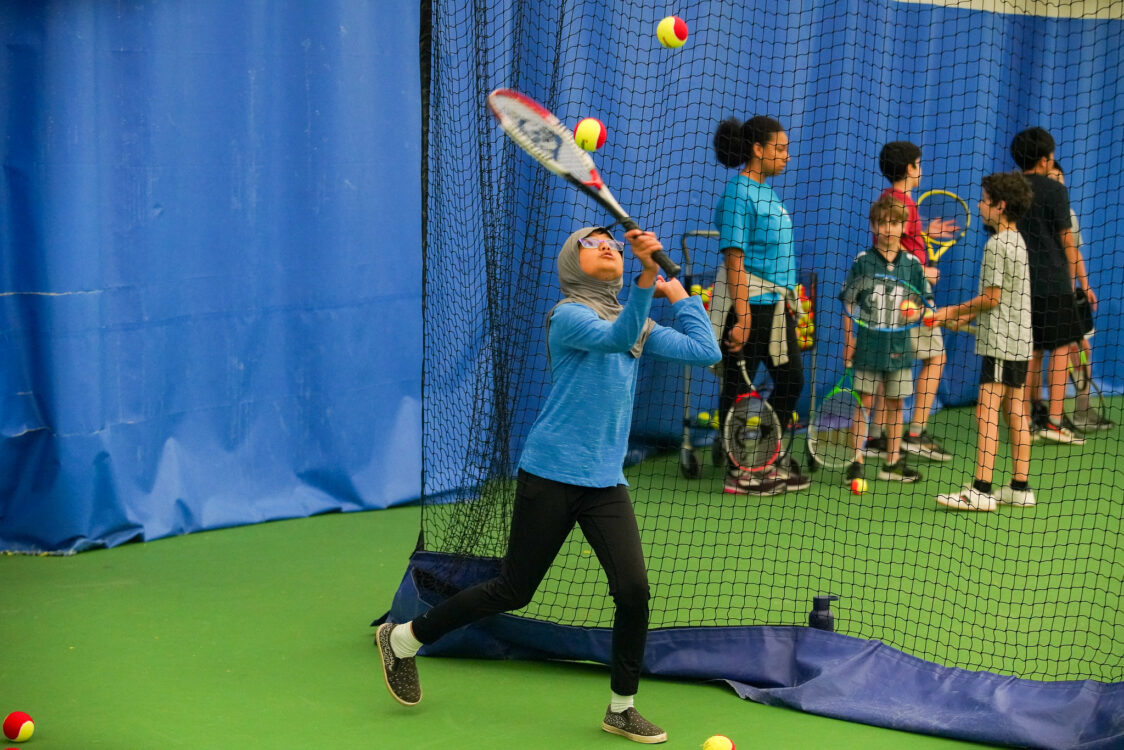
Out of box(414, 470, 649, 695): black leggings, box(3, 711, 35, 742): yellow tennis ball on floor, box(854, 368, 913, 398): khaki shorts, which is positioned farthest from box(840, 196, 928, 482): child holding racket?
box(3, 711, 35, 742): yellow tennis ball on floor

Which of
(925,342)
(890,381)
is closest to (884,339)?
(890,381)

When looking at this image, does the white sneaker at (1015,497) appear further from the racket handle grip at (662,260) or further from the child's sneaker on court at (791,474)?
the racket handle grip at (662,260)

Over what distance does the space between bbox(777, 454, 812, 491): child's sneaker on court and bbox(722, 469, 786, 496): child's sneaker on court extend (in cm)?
4

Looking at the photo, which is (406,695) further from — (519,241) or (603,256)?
(519,241)

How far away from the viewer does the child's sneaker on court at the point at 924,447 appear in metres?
6.54

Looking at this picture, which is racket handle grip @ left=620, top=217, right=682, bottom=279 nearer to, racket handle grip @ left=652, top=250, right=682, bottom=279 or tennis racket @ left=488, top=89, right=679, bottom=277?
racket handle grip @ left=652, top=250, right=682, bottom=279

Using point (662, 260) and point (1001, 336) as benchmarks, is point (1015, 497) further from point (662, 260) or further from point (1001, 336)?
point (662, 260)

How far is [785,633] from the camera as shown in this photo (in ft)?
12.0

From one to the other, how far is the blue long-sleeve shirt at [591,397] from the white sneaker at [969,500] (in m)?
2.69

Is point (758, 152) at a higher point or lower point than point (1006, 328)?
higher

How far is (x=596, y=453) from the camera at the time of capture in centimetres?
326

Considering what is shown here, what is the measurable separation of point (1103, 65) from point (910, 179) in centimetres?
313

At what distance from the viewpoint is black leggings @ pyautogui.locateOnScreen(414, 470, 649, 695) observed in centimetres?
323

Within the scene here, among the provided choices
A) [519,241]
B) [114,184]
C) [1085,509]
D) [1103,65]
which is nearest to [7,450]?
[114,184]
